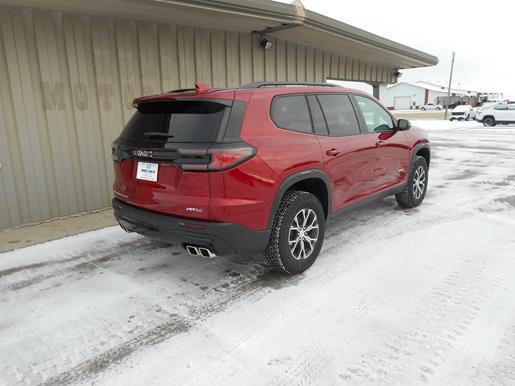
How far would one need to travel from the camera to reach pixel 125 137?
3.69 metres

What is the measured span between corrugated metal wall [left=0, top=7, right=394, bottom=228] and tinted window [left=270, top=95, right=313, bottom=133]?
3409mm

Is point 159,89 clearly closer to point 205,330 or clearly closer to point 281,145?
point 281,145

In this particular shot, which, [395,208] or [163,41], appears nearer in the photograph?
[395,208]

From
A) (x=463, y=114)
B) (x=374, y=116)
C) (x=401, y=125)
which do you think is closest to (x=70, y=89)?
(x=374, y=116)

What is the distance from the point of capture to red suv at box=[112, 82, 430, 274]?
3.04 meters

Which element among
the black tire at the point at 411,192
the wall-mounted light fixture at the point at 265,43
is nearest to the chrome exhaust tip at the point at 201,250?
the black tire at the point at 411,192

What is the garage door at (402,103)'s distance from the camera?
234ft

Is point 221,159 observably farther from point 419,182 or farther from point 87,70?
point 419,182

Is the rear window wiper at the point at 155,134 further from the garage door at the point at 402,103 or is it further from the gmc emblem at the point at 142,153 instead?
the garage door at the point at 402,103

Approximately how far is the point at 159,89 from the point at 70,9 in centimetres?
169

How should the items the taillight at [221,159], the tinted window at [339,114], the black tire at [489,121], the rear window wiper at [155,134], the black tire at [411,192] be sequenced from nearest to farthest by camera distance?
1. the taillight at [221,159]
2. the rear window wiper at [155,134]
3. the tinted window at [339,114]
4. the black tire at [411,192]
5. the black tire at [489,121]

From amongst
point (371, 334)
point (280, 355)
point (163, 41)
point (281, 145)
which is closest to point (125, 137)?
point (281, 145)

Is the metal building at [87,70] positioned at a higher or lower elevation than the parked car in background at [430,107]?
higher

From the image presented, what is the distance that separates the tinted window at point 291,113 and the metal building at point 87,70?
244 centimetres
